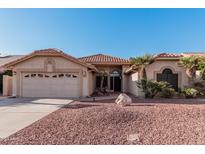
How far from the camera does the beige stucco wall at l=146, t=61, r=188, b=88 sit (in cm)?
2188

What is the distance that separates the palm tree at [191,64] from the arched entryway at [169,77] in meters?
1.29

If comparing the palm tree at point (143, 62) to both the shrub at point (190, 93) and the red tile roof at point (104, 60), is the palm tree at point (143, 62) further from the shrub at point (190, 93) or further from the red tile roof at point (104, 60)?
the red tile roof at point (104, 60)

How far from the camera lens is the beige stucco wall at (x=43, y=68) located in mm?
21453

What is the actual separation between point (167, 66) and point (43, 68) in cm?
1190

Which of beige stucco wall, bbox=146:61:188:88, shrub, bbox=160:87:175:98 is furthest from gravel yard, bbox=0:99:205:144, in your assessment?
beige stucco wall, bbox=146:61:188:88

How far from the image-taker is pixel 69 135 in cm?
729

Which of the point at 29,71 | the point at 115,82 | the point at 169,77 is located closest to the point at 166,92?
the point at 169,77

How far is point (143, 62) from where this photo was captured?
20.5 metres

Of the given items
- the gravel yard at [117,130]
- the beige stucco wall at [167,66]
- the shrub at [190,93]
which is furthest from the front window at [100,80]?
the gravel yard at [117,130]

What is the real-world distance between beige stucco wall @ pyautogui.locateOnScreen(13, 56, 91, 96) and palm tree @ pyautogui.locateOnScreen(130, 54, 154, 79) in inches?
191
